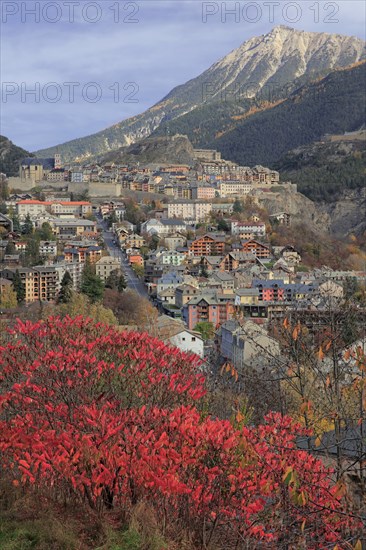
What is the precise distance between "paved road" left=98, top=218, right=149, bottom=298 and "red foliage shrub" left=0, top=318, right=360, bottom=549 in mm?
34498

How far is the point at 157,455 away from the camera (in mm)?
5617

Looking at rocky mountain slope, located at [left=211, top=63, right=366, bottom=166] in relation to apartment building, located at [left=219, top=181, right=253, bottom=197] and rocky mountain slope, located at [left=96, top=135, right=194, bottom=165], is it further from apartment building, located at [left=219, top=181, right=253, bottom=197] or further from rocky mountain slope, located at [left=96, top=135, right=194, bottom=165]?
apartment building, located at [left=219, top=181, right=253, bottom=197]

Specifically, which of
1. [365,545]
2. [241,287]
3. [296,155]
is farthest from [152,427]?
[296,155]

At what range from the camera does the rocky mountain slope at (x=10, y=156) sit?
253 feet

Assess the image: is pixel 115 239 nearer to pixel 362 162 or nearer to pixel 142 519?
pixel 362 162

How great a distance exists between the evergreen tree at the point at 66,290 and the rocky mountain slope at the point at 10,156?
41107 millimetres

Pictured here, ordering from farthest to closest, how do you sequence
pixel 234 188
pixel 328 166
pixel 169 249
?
1. pixel 328 166
2. pixel 234 188
3. pixel 169 249

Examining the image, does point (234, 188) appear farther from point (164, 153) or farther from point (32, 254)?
point (32, 254)

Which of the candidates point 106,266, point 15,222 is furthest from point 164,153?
point 106,266

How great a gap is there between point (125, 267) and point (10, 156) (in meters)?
38.5

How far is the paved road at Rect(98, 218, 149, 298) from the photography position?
43.2 metres

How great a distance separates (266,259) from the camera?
50.9 meters

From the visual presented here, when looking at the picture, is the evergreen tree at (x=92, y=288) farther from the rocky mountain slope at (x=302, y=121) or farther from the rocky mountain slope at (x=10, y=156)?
the rocky mountain slope at (x=302, y=121)

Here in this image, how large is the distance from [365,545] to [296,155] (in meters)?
88.7
